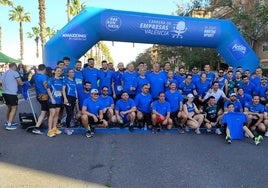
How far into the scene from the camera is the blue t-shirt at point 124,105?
31.5 ft

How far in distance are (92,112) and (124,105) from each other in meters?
0.95

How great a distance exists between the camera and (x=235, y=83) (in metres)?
10.8

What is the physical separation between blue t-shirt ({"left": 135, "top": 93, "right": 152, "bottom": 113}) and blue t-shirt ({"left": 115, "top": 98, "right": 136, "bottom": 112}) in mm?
160

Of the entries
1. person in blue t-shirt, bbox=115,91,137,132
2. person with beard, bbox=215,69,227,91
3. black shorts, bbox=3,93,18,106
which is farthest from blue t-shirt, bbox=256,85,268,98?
black shorts, bbox=3,93,18,106

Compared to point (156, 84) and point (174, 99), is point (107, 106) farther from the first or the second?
point (174, 99)

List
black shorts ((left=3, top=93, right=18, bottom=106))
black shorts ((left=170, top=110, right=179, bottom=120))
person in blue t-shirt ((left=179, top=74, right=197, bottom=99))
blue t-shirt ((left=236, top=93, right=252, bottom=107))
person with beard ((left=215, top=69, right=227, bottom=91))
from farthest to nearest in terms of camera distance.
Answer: person with beard ((left=215, top=69, right=227, bottom=91))
person in blue t-shirt ((left=179, top=74, right=197, bottom=99))
blue t-shirt ((left=236, top=93, right=252, bottom=107))
black shorts ((left=170, top=110, right=179, bottom=120))
black shorts ((left=3, top=93, right=18, bottom=106))

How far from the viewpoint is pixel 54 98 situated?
8.83 meters

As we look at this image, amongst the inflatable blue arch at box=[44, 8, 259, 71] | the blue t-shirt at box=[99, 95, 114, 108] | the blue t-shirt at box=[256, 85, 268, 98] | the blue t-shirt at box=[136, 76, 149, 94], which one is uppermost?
the inflatable blue arch at box=[44, 8, 259, 71]

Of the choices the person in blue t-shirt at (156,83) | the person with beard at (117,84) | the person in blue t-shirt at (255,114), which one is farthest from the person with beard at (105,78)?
the person in blue t-shirt at (255,114)

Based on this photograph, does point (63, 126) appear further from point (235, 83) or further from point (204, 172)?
point (235, 83)

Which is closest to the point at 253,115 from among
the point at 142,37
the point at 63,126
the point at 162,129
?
the point at 162,129

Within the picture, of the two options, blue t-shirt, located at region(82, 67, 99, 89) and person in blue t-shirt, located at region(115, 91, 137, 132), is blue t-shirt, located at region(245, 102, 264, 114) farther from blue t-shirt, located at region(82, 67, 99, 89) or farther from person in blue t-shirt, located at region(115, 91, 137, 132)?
blue t-shirt, located at region(82, 67, 99, 89)

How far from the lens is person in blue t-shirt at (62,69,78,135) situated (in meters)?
8.98

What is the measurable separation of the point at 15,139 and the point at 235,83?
6.68m
